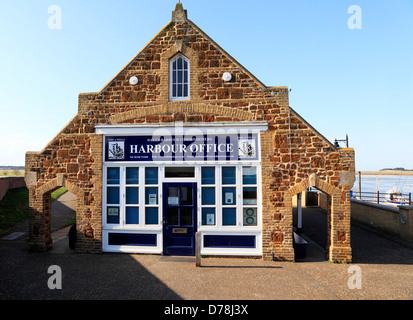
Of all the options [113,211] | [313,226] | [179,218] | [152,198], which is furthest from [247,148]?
[313,226]

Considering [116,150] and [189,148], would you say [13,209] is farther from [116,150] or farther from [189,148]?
[189,148]

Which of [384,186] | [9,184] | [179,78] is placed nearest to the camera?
[179,78]

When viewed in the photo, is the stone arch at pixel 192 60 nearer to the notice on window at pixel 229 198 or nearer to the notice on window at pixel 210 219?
the notice on window at pixel 229 198

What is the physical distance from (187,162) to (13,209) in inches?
493

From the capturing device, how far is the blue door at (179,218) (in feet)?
26.4

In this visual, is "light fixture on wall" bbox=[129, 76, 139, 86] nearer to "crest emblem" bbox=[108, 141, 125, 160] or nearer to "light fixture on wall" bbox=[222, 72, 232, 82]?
"crest emblem" bbox=[108, 141, 125, 160]

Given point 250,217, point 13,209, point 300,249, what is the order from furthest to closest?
point 13,209, point 250,217, point 300,249

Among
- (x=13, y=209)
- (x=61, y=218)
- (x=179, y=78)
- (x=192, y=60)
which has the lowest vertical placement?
(x=61, y=218)

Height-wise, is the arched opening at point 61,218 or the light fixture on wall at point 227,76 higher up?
the light fixture on wall at point 227,76

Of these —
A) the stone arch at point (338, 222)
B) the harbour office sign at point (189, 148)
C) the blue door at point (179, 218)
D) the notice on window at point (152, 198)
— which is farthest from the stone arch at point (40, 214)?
the stone arch at point (338, 222)

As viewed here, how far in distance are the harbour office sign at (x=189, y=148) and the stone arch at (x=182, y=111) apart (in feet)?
2.18

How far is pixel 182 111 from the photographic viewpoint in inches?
322
